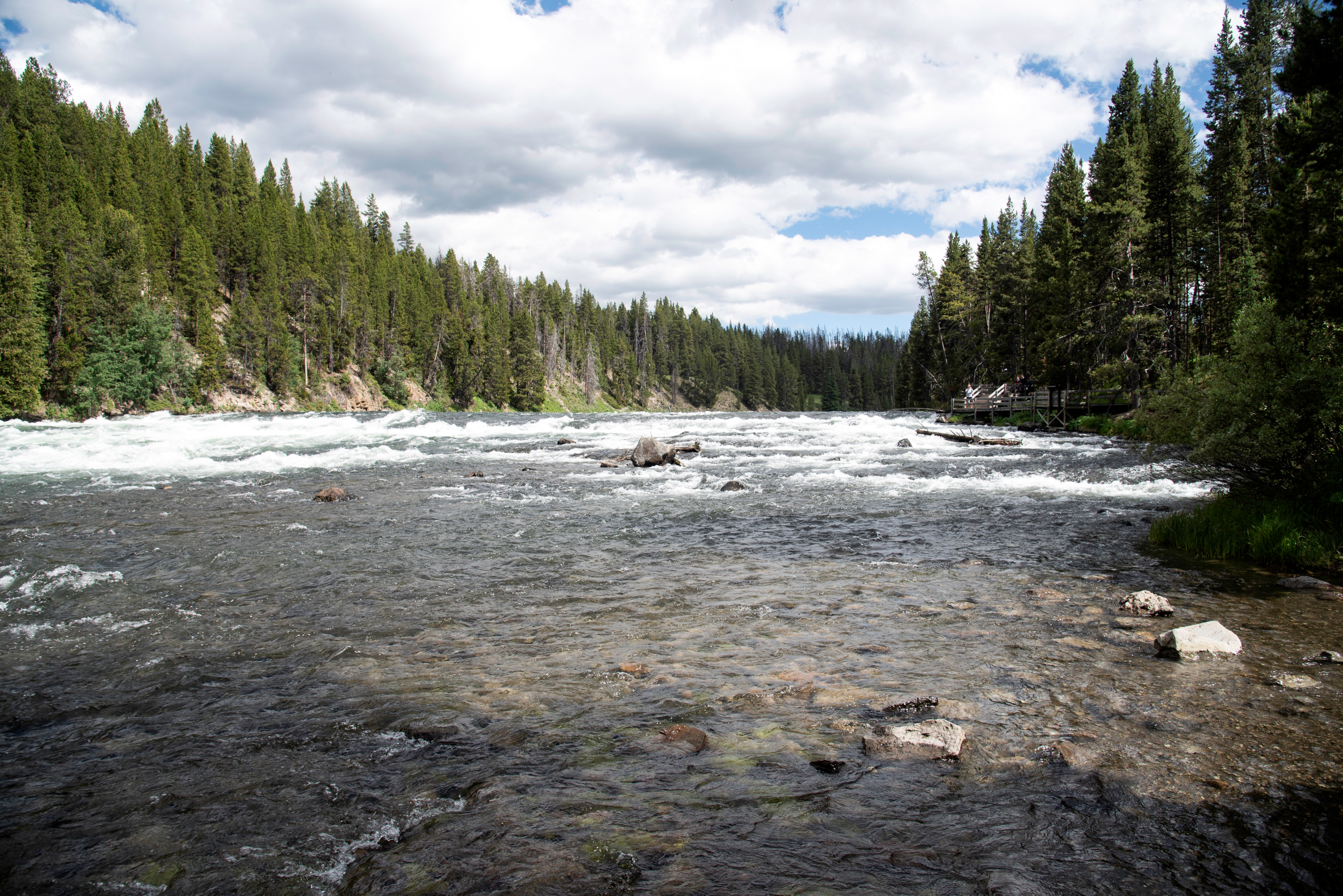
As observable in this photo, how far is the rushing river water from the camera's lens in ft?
11.1

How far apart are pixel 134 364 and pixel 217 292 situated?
2591 cm

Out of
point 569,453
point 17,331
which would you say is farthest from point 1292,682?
point 17,331

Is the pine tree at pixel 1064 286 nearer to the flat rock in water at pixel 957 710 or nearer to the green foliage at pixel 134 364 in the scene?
the flat rock in water at pixel 957 710

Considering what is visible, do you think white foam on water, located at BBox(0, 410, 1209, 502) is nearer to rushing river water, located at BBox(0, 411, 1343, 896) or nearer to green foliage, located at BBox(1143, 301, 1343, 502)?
green foliage, located at BBox(1143, 301, 1343, 502)

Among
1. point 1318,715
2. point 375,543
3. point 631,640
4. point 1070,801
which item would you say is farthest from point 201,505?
point 1318,715

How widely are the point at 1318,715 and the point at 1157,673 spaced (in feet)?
3.33

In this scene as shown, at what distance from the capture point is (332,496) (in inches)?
612

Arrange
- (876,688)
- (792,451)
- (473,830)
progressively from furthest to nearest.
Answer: (792,451), (876,688), (473,830)

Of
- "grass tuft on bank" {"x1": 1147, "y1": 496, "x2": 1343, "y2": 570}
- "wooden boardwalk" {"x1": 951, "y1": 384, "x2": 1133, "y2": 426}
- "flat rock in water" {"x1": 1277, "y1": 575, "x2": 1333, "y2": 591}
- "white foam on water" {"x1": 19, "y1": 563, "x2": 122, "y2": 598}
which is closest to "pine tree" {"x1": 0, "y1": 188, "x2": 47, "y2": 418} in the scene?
"white foam on water" {"x1": 19, "y1": 563, "x2": 122, "y2": 598}

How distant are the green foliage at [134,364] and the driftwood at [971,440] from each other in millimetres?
60790

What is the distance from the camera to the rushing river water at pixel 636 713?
3395 millimetres

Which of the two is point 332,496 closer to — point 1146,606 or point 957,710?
point 957,710

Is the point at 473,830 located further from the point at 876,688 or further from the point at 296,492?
the point at 296,492

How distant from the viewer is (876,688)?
553 cm
